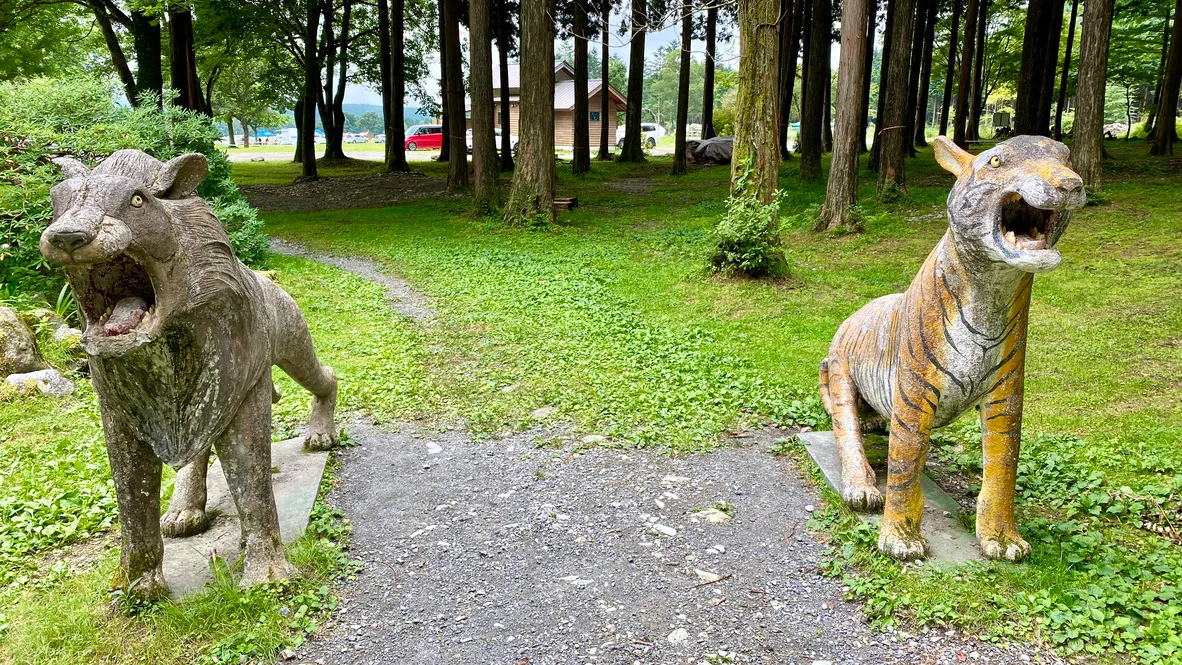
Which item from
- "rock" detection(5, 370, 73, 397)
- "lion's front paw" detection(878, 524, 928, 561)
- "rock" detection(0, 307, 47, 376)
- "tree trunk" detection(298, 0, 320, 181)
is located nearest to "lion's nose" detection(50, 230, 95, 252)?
"lion's front paw" detection(878, 524, 928, 561)

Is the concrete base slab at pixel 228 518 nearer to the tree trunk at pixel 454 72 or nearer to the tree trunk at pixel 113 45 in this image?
the tree trunk at pixel 454 72

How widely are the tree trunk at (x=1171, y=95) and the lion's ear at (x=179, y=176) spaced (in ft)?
76.3

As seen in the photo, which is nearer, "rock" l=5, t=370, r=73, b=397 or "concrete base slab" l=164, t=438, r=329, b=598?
Result: "concrete base slab" l=164, t=438, r=329, b=598

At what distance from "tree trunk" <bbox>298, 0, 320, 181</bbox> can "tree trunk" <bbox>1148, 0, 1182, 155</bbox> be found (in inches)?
960

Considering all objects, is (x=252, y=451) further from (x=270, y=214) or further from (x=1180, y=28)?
(x=1180, y=28)

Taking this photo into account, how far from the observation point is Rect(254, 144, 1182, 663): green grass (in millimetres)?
3574

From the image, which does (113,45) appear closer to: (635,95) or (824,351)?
(635,95)

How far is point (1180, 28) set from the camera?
1875 cm

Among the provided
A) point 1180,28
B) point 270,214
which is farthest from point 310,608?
point 1180,28

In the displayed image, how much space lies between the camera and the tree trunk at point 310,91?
2466 cm

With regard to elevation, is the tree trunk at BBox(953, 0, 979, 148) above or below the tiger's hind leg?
above

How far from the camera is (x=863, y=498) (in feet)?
14.2

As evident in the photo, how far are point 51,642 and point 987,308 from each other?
4.46m

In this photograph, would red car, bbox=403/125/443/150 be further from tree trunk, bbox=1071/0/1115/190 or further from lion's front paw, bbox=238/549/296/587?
lion's front paw, bbox=238/549/296/587
